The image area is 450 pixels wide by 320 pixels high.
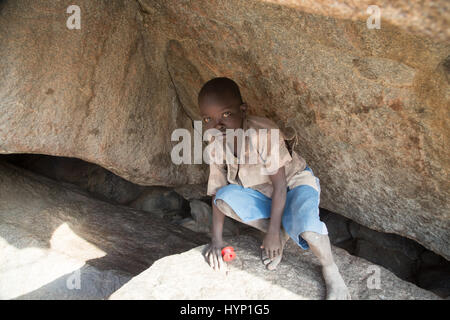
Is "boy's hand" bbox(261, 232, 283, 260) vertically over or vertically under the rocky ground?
over

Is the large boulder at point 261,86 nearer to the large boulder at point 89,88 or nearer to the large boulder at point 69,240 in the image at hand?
the large boulder at point 89,88

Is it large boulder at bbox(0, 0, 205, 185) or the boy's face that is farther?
large boulder at bbox(0, 0, 205, 185)

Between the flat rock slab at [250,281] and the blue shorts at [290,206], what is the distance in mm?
176

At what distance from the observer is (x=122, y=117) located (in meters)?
2.55

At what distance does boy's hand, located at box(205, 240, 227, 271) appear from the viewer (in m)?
1.89

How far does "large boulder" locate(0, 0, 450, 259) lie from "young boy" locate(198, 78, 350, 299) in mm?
327

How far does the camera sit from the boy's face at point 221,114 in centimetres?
186

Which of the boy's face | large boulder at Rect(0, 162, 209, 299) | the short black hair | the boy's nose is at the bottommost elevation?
large boulder at Rect(0, 162, 209, 299)

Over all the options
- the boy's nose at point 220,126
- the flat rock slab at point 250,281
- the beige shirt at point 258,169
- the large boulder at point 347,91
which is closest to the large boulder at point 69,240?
the flat rock slab at point 250,281

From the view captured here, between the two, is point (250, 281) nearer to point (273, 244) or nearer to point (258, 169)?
point (273, 244)

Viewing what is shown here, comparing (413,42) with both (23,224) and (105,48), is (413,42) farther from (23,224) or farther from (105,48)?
(23,224)

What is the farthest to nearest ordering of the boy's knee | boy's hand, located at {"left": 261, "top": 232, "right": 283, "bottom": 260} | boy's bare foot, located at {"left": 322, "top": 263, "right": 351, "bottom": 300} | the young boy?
the boy's knee, boy's hand, located at {"left": 261, "top": 232, "right": 283, "bottom": 260}, the young boy, boy's bare foot, located at {"left": 322, "top": 263, "right": 351, "bottom": 300}
